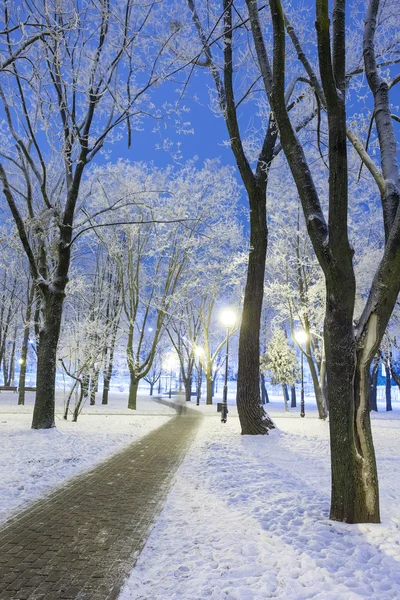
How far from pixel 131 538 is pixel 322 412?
50.7 ft

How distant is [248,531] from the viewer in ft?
12.2

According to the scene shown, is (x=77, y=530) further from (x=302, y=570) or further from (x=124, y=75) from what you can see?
(x=124, y=75)

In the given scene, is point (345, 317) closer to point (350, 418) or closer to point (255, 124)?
point (350, 418)

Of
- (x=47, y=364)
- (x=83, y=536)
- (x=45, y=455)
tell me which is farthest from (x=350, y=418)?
(x=47, y=364)

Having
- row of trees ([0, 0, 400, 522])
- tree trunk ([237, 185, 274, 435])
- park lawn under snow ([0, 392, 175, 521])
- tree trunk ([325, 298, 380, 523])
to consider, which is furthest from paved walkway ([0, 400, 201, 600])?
tree trunk ([237, 185, 274, 435])

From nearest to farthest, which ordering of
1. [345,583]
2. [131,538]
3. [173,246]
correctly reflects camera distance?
[345,583], [131,538], [173,246]

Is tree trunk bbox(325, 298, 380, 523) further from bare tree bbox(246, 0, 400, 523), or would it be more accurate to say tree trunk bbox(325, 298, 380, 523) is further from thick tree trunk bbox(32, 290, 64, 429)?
thick tree trunk bbox(32, 290, 64, 429)

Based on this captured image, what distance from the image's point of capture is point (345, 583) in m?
2.72

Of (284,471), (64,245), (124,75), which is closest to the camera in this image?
(284,471)

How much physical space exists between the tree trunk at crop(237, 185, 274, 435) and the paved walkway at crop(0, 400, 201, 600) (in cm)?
423

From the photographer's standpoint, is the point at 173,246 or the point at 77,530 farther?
the point at 173,246

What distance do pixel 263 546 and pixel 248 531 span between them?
0.39 meters

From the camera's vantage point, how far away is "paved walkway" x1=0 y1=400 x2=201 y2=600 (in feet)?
9.04

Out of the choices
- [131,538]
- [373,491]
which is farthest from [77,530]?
[373,491]
